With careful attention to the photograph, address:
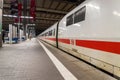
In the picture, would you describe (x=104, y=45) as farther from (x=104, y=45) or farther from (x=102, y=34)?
(x=102, y=34)

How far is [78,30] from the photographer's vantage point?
8078 millimetres

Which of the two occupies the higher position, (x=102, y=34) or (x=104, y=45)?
(x=102, y=34)

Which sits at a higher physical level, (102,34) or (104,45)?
(102,34)

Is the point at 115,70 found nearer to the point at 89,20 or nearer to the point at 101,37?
the point at 101,37

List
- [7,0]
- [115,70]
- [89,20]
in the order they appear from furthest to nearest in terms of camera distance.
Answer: [7,0] < [89,20] < [115,70]

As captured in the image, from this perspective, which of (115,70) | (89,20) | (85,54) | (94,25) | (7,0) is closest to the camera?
(115,70)

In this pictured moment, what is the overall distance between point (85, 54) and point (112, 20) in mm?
2683

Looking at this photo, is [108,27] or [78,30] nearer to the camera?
[108,27]

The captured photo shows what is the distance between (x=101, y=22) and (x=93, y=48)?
1.14 m

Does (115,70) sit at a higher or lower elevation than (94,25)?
lower

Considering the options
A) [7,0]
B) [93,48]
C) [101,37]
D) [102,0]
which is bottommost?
[93,48]

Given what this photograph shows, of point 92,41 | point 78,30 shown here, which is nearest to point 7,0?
point 78,30

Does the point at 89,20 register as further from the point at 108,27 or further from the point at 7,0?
the point at 7,0

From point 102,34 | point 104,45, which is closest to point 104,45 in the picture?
point 104,45
